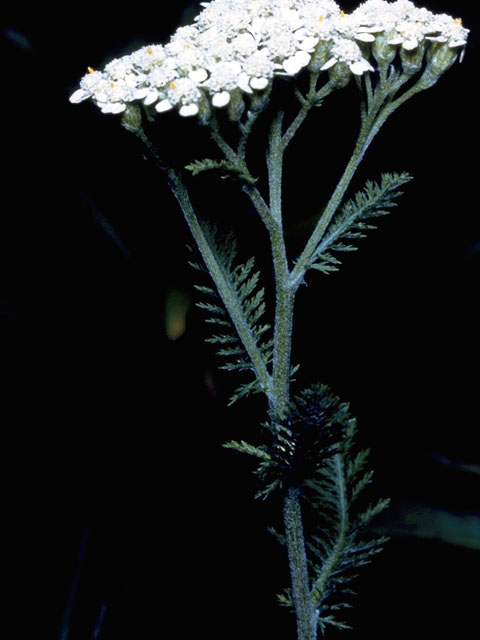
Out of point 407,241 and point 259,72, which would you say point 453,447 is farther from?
point 259,72

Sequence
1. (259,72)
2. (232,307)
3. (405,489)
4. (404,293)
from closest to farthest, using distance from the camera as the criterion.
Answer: (259,72), (232,307), (405,489), (404,293)

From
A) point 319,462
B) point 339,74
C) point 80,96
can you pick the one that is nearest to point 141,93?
point 80,96

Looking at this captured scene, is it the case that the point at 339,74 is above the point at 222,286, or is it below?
above

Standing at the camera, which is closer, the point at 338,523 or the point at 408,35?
the point at 408,35

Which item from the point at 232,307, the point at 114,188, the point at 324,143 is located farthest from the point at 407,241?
the point at 232,307

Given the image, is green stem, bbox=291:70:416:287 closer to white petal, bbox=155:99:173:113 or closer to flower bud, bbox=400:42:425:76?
flower bud, bbox=400:42:425:76

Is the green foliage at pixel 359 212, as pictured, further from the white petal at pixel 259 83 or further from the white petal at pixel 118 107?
the white petal at pixel 118 107

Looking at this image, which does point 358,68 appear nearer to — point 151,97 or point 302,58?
point 302,58

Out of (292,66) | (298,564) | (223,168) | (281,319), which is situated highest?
(292,66)

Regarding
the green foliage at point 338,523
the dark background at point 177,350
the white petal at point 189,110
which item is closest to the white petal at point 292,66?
the white petal at point 189,110
